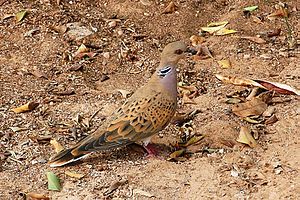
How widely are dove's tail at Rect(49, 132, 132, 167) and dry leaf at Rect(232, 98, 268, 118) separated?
1.07 meters

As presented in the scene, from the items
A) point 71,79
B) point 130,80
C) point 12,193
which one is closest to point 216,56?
point 130,80

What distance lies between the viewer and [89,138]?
19.4ft

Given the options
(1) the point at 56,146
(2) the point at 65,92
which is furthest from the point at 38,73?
(1) the point at 56,146

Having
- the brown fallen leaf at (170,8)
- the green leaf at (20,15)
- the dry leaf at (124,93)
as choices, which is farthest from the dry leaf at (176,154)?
the green leaf at (20,15)

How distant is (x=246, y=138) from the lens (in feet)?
19.9

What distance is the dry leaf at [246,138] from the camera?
605 cm

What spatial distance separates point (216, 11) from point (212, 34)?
43 centimetres

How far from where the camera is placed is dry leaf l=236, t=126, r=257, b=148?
19.8ft

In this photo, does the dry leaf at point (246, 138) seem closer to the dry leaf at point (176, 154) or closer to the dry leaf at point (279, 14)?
the dry leaf at point (176, 154)

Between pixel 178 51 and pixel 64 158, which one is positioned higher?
pixel 178 51

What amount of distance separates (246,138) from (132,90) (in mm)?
1305

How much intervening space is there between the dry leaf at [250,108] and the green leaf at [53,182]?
1.59m

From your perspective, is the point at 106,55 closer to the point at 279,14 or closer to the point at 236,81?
the point at 236,81

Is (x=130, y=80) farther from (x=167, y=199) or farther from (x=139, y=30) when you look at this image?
(x=167, y=199)
